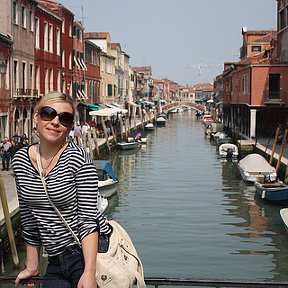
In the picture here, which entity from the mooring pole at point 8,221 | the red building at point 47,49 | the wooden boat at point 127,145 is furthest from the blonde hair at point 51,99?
the wooden boat at point 127,145

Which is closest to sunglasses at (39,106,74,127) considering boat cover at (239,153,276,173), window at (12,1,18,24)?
boat cover at (239,153,276,173)

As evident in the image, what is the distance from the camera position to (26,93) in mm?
22734

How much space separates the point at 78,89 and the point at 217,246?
83.3 feet

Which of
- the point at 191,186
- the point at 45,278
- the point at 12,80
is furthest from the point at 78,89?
the point at 45,278

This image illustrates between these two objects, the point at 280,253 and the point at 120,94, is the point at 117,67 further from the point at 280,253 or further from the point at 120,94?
the point at 280,253

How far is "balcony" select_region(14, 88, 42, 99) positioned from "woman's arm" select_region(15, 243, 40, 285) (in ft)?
63.6

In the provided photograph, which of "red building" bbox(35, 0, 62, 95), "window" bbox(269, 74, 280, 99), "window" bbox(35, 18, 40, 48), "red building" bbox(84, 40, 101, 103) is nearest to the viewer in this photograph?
"window" bbox(35, 18, 40, 48)

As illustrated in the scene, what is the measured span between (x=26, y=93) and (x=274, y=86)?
12.7 meters

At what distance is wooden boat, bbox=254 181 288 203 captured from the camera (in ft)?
48.5

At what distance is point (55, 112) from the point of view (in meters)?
2.34

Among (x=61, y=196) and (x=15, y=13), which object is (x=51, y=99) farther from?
(x=15, y=13)

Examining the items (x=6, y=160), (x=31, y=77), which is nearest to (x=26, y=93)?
(x=31, y=77)

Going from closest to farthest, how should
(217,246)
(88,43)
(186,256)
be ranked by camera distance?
(186,256)
(217,246)
(88,43)

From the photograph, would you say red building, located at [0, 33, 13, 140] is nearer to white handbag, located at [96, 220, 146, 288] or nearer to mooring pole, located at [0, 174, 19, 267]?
mooring pole, located at [0, 174, 19, 267]
